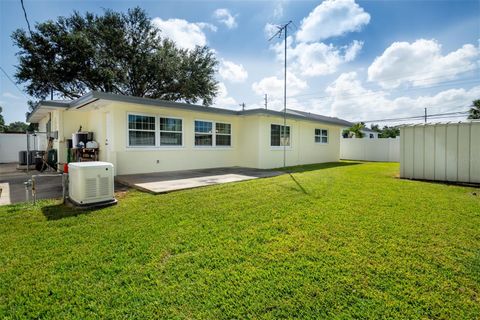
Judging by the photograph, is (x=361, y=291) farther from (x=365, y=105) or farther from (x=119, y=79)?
(x=365, y=105)

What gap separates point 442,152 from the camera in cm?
788

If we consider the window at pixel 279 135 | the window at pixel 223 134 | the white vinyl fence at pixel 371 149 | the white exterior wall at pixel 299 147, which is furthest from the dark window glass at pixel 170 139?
the white vinyl fence at pixel 371 149

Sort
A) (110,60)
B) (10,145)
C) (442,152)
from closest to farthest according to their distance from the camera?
(442,152) → (10,145) → (110,60)

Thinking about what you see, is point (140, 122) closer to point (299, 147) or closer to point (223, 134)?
point (223, 134)

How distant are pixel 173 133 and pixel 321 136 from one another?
990cm

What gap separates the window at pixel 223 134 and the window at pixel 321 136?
6.31m

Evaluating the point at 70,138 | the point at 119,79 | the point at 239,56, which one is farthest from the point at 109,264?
the point at 119,79

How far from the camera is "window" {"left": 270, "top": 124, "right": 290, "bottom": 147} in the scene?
465 inches

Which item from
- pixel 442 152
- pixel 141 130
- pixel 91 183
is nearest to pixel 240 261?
pixel 91 183

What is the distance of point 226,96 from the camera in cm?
2223

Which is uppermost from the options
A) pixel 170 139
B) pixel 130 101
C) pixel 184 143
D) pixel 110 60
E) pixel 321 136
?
pixel 110 60

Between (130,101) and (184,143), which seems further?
(184,143)

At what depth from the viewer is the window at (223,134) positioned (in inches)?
438

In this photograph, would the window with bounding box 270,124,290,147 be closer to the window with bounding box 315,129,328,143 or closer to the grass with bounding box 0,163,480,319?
the window with bounding box 315,129,328,143
